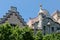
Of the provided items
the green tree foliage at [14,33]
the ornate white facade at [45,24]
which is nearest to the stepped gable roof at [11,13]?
the ornate white facade at [45,24]

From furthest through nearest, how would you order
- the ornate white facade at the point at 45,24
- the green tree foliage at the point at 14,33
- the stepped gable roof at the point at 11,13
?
the ornate white facade at the point at 45,24
the stepped gable roof at the point at 11,13
the green tree foliage at the point at 14,33

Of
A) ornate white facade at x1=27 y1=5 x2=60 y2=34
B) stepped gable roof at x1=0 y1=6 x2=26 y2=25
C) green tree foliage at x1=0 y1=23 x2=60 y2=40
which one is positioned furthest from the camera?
ornate white facade at x1=27 y1=5 x2=60 y2=34

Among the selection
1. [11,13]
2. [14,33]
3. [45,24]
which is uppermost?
A: [11,13]

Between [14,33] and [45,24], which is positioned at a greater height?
[45,24]

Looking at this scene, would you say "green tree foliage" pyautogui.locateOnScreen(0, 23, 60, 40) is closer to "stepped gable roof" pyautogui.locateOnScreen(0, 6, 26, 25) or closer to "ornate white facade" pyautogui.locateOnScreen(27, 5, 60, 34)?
"stepped gable roof" pyautogui.locateOnScreen(0, 6, 26, 25)

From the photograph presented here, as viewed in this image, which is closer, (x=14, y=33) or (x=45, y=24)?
(x=14, y=33)

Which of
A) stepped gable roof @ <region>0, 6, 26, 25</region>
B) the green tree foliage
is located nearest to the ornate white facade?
stepped gable roof @ <region>0, 6, 26, 25</region>

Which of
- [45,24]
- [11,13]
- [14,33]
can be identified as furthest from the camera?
[45,24]

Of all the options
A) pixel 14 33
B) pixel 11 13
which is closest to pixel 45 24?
pixel 11 13

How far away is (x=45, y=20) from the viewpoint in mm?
30781

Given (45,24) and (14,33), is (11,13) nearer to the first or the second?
(45,24)

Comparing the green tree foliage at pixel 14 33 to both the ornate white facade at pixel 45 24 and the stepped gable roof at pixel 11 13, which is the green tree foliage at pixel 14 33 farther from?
the ornate white facade at pixel 45 24

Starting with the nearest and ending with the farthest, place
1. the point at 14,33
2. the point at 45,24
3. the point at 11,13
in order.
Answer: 1. the point at 14,33
2. the point at 11,13
3. the point at 45,24

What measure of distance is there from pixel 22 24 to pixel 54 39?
5517 mm
